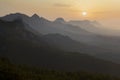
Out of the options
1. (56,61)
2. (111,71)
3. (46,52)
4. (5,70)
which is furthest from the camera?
(46,52)

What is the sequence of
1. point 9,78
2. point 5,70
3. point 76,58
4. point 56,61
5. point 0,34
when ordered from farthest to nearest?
1. point 0,34
2. point 76,58
3. point 56,61
4. point 5,70
5. point 9,78

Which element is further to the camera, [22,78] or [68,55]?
[68,55]

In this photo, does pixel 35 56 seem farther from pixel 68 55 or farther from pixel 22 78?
pixel 22 78

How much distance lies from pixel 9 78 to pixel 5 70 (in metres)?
3.87

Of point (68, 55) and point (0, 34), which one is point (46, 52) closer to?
point (68, 55)

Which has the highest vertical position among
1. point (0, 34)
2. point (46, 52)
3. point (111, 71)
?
point (0, 34)

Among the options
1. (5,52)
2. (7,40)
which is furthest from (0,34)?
(5,52)

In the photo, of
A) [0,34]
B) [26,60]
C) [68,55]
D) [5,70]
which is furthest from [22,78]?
[0,34]

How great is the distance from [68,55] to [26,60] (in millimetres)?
25373

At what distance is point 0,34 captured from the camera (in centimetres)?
19400

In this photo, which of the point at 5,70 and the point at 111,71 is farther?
the point at 111,71

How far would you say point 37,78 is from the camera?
122 feet

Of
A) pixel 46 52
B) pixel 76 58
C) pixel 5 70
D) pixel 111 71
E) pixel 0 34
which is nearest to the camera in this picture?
pixel 5 70

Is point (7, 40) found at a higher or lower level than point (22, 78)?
higher
